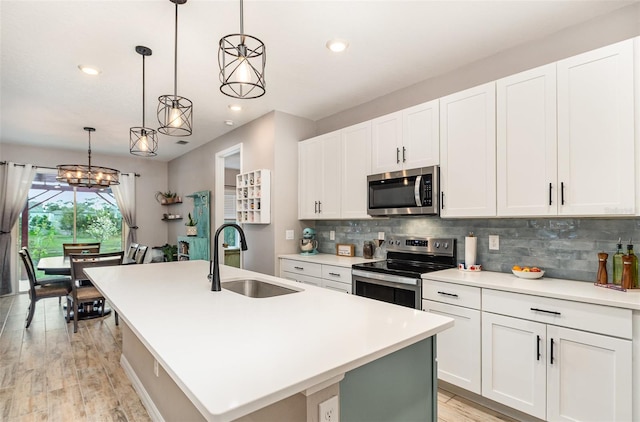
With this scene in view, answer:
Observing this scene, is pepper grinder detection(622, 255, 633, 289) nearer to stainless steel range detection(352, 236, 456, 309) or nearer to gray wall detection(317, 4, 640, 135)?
stainless steel range detection(352, 236, 456, 309)

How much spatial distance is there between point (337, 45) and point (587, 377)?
266 centimetres

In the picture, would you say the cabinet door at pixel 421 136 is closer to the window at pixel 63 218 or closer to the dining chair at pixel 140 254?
the dining chair at pixel 140 254

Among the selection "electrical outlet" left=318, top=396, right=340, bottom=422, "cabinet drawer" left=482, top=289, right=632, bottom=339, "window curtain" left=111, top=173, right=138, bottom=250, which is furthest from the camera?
"window curtain" left=111, top=173, right=138, bottom=250

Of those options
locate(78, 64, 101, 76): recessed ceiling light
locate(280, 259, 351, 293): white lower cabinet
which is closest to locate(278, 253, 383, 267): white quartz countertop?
locate(280, 259, 351, 293): white lower cabinet

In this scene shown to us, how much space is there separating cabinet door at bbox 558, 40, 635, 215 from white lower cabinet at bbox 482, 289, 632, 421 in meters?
0.63

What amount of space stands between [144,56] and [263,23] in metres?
1.15

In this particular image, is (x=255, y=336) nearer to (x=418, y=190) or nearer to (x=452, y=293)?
(x=452, y=293)

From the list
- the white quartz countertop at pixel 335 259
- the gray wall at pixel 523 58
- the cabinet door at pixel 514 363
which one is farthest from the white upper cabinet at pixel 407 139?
the cabinet door at pixel 514 363

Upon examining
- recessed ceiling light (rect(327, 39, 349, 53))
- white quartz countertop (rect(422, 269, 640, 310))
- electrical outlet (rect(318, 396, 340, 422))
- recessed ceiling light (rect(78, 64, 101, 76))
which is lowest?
electrical outlet (rect(318, 396, 340, 422))

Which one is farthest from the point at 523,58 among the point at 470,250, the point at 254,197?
the point at 254,197

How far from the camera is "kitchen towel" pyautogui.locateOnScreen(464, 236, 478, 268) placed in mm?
2719

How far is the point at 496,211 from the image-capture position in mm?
2416

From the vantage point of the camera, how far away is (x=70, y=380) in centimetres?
269

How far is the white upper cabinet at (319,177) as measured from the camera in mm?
3746
